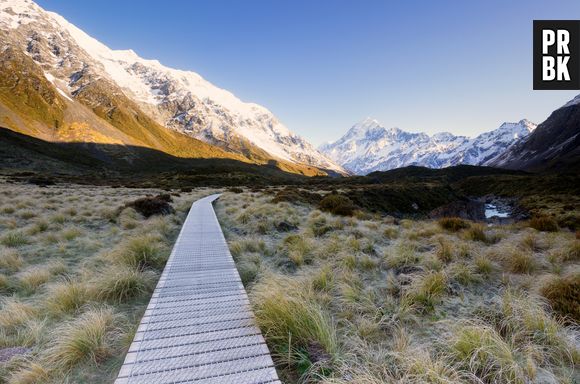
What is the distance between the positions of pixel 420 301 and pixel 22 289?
7.38 meters

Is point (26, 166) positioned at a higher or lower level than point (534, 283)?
higher

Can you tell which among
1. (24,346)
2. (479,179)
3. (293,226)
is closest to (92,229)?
(293,226)

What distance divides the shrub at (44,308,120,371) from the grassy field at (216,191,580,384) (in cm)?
190

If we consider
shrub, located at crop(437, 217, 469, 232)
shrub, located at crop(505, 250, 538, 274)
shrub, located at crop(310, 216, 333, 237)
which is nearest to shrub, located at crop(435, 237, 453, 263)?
shrub, located at crop(505, 250, 538, 274)

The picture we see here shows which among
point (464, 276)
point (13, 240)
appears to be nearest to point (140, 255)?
point (13, 240)

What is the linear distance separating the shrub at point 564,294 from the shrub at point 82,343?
20.0 feet

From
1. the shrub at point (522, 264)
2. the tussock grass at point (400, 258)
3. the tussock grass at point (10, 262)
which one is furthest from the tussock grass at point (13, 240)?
the shrub at point (522, 264)

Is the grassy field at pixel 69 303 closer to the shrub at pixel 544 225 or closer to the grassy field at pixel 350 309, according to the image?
the grassy field at pixel 350 309

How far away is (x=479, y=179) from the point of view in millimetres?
81062

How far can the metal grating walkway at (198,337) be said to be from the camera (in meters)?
2.78

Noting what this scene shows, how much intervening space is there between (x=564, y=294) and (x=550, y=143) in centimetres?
21795

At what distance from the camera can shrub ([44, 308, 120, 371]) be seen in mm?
3168

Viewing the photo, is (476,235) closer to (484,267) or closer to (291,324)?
(484,267)

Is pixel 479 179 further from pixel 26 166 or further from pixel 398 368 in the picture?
pixel 26 166
